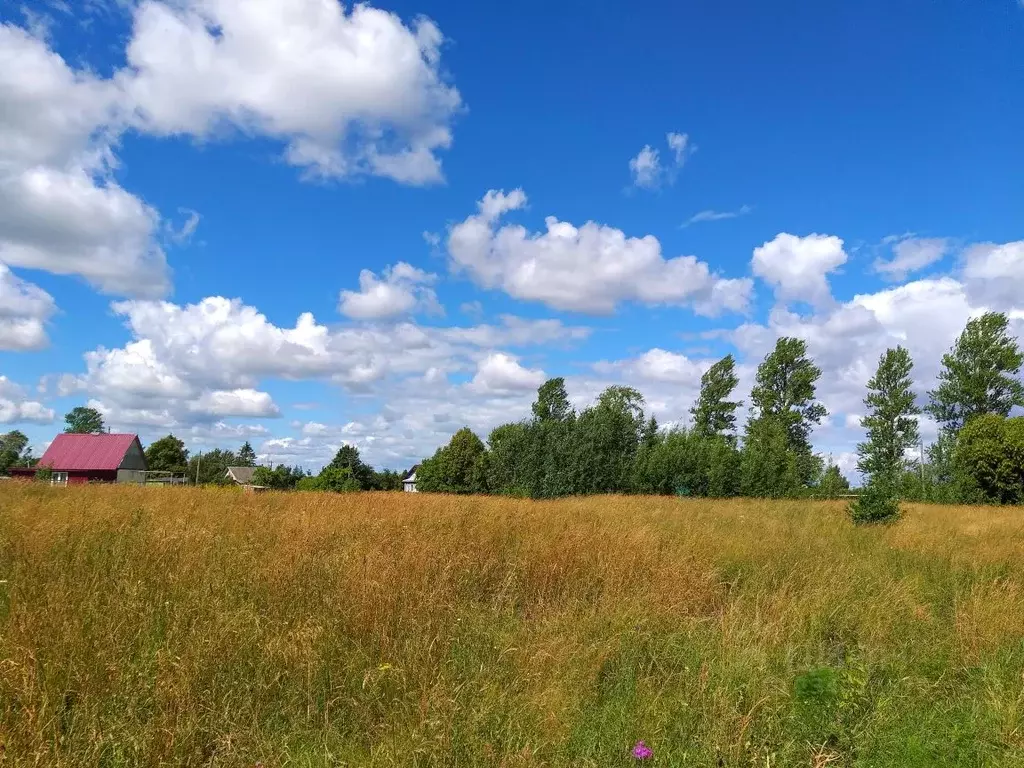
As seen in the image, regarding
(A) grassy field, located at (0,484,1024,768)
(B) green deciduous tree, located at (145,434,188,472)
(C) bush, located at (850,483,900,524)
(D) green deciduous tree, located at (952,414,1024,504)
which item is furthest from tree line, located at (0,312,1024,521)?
(B) green deciduous tree, located at (145,434,188,472)

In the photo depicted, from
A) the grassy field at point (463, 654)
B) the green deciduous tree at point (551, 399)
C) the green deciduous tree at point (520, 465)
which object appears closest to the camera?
the grassy field at point (463, 654)

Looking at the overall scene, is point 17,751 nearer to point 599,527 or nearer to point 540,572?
point 540,572

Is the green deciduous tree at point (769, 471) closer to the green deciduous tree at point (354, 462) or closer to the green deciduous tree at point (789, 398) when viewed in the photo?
the green deciduous tree at point (789, 398)

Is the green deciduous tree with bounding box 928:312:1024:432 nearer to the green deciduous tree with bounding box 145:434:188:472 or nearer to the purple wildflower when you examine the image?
the purple wildflower

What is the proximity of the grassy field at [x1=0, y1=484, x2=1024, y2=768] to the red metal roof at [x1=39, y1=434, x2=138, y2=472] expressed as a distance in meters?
56.0

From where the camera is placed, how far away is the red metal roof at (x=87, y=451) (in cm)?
5312

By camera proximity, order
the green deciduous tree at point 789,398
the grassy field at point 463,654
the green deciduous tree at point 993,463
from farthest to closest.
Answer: the green deciduous tree at point 789,398 → the green deciduous tree at point 993,463 → the grassy field at point 463,654

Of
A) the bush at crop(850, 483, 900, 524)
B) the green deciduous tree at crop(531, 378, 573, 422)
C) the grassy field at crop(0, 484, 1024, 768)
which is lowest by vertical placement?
the grassy field at crop(0, 484, 1024, 768)

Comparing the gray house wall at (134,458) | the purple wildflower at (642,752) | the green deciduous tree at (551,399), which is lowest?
the purple wildflower at (642,752)

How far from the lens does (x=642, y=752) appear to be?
9.61ft

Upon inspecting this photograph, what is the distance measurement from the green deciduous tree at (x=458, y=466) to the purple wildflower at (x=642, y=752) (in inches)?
2493

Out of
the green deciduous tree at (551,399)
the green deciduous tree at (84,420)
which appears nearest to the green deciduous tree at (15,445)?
the green deciduous tree at (84,420)

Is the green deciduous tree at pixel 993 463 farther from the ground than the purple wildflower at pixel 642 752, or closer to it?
farther from the ground

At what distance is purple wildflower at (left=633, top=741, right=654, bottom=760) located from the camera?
2910 millimetres
